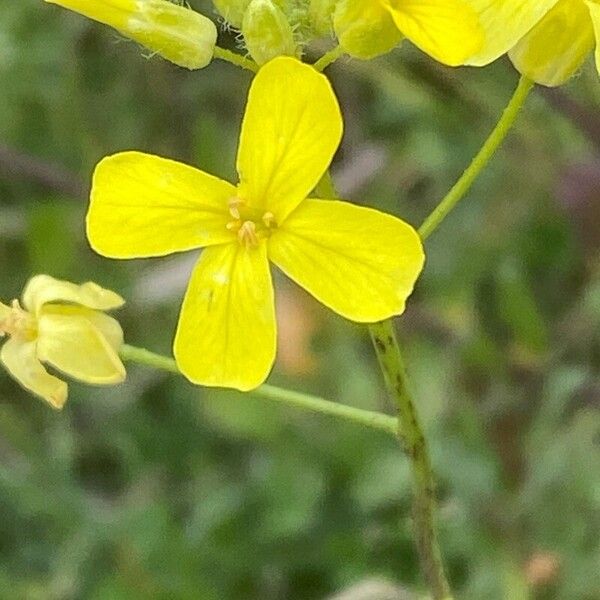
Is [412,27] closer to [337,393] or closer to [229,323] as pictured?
[229,323]

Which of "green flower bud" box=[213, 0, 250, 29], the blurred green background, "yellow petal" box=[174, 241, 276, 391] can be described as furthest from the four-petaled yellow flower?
the blurred green background

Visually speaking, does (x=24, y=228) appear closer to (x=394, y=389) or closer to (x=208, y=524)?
(x=208, y=524)

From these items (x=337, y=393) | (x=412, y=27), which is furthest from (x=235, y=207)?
(x=337, y=393)

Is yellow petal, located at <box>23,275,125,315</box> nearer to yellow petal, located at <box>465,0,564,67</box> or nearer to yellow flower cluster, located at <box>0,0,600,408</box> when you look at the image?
yellow flower cluster, located at <box>0,0,600,408</box>

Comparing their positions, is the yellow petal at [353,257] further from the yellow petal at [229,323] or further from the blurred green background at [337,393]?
the blurred green background at [337,393]

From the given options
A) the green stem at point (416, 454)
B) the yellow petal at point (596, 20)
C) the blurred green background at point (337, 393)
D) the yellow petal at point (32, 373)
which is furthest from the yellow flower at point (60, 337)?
the blurred green background at point (337, 393)
